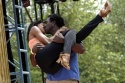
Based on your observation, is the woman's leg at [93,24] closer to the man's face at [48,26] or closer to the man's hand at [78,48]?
the man's hand at [78,48]

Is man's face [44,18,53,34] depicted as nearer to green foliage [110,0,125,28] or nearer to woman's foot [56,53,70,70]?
woman's foot [56,53,70,70]

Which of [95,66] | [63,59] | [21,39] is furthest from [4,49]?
[95,66]

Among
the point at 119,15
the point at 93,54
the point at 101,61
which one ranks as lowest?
the point at 101,61

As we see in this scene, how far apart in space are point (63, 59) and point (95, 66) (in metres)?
8.46

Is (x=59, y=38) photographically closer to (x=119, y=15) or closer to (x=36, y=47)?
(x=36, y=47)

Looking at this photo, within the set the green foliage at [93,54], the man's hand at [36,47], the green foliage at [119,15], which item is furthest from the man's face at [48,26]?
the green foliage at [119,15]

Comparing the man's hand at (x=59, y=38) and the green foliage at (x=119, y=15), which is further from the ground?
the man's hand at (x=59, y=38)

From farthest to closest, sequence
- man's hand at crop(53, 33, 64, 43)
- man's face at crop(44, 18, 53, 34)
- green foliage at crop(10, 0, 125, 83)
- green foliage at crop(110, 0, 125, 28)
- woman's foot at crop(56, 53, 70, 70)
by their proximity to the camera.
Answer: green foliage at crop(110, 0, 125, 28) → green foliage at crop(10, 0, 125, 83) → man's face at crop(44, 18, 53, 34) → man's hand at crop(53, 33, 64, 43) → woman's foot at crop(56, 53, 70, 70)

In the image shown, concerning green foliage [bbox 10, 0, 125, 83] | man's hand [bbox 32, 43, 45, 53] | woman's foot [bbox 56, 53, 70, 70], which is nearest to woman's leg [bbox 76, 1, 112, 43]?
woman's foot [bbox 56, 53, 70, 70]

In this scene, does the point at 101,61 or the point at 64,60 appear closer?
the point at 64,60

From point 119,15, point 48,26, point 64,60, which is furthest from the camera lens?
point 119,15

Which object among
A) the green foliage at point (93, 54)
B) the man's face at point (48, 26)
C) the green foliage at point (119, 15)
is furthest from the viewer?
the green foliage at point (119, 15)

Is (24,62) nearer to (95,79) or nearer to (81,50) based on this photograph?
(81,50)

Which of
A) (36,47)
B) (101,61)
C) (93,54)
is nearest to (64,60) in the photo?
(36,47)
